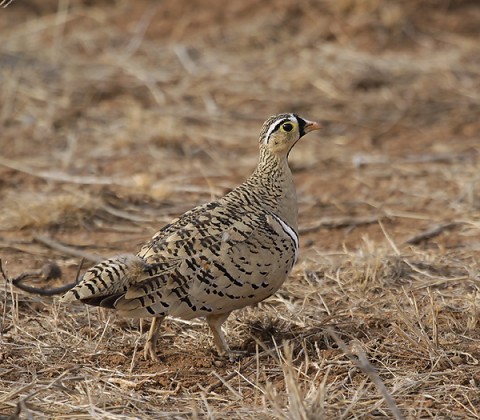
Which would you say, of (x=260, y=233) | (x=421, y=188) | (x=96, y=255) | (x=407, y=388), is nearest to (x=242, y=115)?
(x=421, y=188)

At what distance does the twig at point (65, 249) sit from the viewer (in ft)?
20.4

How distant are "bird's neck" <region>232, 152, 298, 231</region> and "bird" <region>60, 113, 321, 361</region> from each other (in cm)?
6

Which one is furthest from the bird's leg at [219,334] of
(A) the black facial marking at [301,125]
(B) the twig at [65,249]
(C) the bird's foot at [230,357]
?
(B) the twig at [65,249]

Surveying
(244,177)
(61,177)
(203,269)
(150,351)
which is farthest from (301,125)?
(61,177)

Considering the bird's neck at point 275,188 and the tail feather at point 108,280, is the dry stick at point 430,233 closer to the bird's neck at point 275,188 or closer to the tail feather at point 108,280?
the bird's neck at point 275,188

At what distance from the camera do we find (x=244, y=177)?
826 centimetres

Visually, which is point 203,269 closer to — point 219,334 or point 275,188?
point 219,334

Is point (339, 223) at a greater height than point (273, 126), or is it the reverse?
point (273, 126)

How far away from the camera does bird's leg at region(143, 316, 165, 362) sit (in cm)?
463

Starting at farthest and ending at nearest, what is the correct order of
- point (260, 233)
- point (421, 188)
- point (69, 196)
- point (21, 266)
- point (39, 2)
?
point (39, 2) < point (421, 188) < point (69, 196) < point (21, 266) < point (260, 233)

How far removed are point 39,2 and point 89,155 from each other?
192 inches

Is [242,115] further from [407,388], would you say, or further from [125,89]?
[407,388]

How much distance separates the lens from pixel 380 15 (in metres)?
A: 11.6

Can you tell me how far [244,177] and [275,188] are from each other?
3.19m
